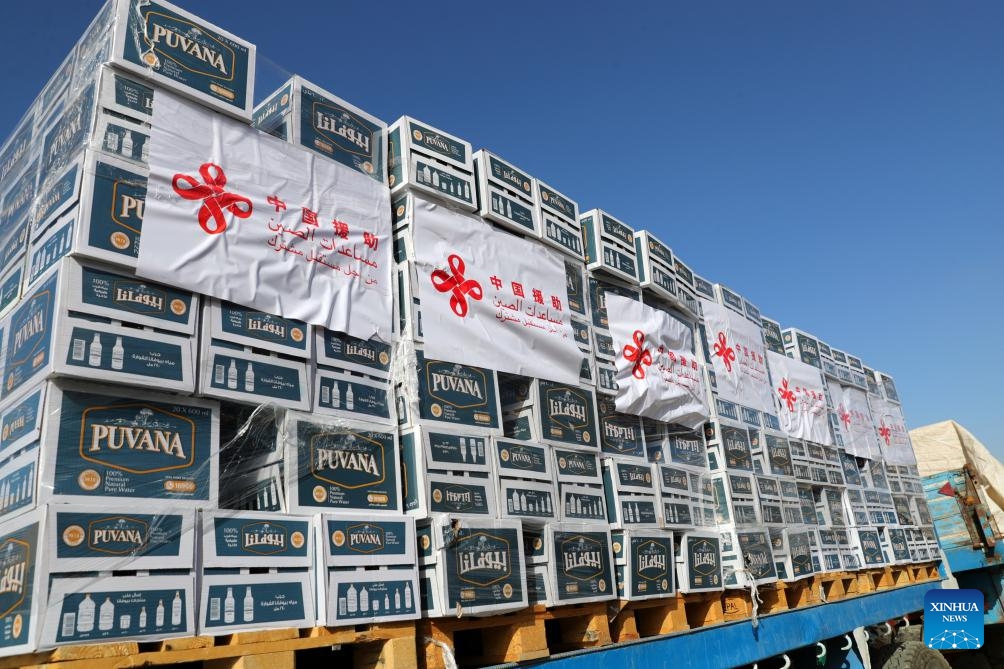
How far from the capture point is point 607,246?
7.03 metres

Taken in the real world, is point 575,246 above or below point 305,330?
above

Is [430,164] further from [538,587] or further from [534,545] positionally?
[538,587]

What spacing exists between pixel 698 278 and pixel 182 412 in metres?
6.33

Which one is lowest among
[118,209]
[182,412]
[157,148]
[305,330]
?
[182,412]

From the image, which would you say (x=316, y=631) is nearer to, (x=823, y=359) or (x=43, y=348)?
(x=43, y=348)

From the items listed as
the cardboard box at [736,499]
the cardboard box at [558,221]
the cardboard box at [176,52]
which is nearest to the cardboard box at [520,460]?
the cardboard box at [558,221]

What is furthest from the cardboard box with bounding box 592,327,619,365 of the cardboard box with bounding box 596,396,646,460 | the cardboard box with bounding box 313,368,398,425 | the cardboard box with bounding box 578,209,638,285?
the cardboard box with bounding box 313,368,398,425

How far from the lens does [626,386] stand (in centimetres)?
665

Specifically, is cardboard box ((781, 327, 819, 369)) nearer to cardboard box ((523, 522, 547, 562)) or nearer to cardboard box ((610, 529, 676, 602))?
cardboard box ((610, 529, 676, 602))

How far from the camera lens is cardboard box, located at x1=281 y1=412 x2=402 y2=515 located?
399cm

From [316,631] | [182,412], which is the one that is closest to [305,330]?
[182,412]

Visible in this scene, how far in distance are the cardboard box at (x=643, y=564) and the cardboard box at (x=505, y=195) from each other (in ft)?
7.98

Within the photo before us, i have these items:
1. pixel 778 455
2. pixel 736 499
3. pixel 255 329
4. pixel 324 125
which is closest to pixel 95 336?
pixel 255 329

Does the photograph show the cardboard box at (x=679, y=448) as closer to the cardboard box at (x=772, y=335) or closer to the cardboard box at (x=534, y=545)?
the cardboard box at (x=534, y=545)
